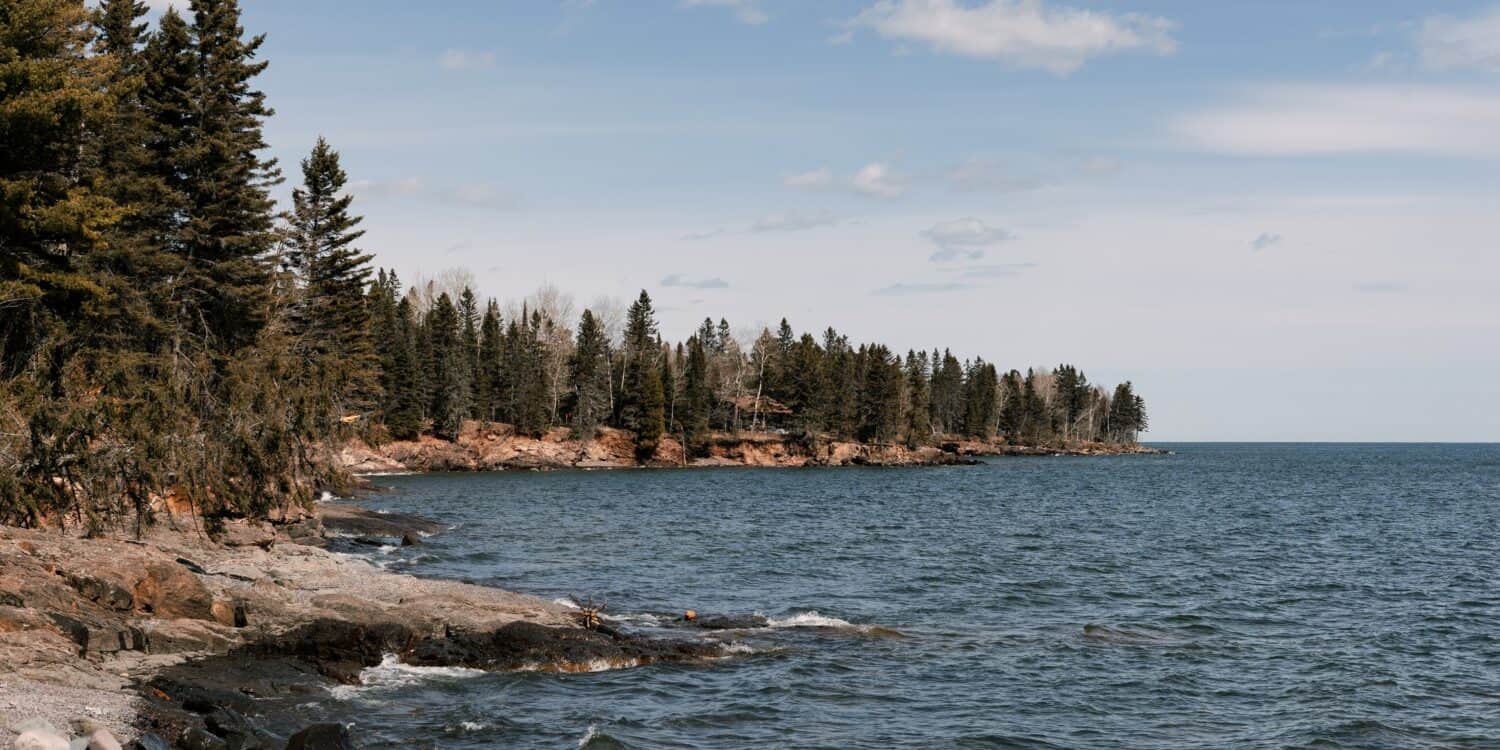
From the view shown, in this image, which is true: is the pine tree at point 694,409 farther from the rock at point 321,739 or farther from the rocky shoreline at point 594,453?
the rock at point 321,739

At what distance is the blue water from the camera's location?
804 inches

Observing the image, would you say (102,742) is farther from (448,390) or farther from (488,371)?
(488,371)

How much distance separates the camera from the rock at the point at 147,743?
1441 centimetres

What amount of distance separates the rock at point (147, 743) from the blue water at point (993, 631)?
376 centimetres

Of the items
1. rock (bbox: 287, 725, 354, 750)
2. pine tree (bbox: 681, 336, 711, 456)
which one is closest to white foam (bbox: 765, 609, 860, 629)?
rock (bbox: 287, 725, 354, 750)

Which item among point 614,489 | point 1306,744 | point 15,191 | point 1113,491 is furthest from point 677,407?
point 1306,744

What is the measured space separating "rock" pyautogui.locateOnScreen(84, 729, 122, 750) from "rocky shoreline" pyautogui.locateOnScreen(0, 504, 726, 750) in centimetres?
31

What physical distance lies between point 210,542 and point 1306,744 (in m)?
30.5

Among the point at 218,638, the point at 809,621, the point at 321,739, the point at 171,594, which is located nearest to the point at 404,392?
the point at 809,621

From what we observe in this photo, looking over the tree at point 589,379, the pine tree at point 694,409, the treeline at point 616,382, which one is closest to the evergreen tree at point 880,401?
the treeline at point 616,382

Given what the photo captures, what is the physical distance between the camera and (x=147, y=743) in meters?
14.5

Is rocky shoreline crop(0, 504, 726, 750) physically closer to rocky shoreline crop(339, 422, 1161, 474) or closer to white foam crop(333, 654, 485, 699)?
white foam crop(333, 654, 485, 699)

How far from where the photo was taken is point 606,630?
26.5 meters

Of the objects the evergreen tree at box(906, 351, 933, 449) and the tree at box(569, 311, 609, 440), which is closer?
the tree at box(569, 311, 609, 440)
